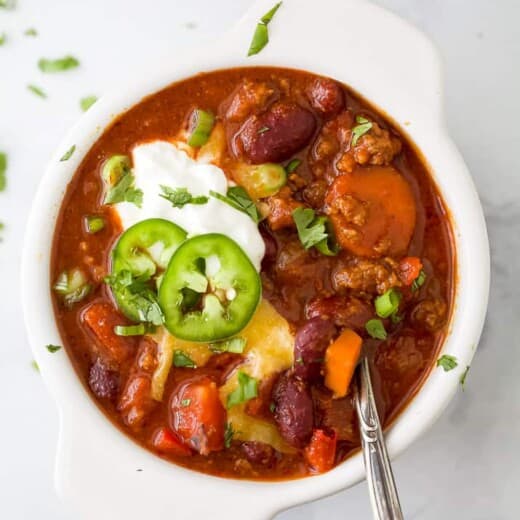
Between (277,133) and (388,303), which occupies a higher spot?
(277,133)

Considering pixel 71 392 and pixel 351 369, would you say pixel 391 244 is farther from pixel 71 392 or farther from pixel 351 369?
pixel 71 392

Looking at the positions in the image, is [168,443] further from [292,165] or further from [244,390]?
[292,165]

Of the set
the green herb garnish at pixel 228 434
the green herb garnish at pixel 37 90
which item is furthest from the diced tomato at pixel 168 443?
the green herb garnish at pixel 37 90

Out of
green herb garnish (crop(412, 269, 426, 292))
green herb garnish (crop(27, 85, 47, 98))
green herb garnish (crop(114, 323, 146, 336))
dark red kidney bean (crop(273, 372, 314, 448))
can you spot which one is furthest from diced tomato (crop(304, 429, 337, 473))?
green herb garnish (crop(27, 85, 47, 98))

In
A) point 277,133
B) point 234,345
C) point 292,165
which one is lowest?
point 234,345

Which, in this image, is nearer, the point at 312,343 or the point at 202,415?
the point at 312,343

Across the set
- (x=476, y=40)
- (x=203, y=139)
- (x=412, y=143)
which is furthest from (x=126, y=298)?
(x=476, y=40)

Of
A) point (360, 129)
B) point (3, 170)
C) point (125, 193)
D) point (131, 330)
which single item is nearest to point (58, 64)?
point (3, 170)
